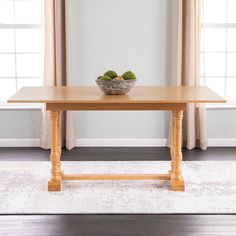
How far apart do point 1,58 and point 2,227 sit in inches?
113

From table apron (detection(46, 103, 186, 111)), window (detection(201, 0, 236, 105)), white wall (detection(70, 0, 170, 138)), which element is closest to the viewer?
table apron (detection(46, 103, 186, 111))

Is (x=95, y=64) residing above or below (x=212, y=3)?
below

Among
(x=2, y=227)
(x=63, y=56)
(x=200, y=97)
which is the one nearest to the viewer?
(x=2, y=227)

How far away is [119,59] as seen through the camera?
20.7ft

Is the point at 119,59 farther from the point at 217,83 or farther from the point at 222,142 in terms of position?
the point at 222,142

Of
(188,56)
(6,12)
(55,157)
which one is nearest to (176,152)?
(55,157)

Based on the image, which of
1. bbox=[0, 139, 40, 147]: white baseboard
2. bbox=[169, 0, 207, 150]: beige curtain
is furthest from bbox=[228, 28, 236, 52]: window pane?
bbox=[0, 139, 40, 147]: white baseboard

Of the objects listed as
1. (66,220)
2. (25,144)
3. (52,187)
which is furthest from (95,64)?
(66,220)

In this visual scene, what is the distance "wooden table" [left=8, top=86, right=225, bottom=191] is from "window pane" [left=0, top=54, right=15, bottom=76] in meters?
1.53

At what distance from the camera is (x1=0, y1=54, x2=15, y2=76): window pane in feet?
21.4

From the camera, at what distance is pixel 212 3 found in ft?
21.1

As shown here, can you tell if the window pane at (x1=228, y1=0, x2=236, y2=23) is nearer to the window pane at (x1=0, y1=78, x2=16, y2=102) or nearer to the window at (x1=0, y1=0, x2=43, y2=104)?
the window at (x1=0, y1=0, x2=43, y2=104)

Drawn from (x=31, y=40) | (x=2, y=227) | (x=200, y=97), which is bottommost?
(x=2, y=227)

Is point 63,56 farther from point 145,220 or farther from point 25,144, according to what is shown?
point 145,220
